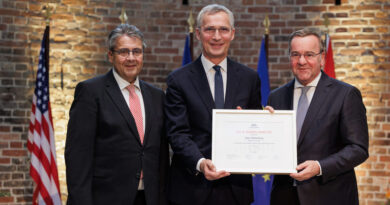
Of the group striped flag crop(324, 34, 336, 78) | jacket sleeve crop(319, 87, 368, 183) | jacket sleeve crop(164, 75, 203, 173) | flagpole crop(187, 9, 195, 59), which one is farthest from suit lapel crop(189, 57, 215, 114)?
striped flag crop(324, 34, 336, 78)

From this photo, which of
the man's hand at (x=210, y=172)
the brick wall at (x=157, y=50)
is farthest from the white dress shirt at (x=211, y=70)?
the brick wall at (x=157, y=50)

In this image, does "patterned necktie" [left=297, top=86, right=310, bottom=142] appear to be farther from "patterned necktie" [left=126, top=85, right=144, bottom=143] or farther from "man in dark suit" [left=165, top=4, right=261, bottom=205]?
"patterned necktie" [left=126, top=85, right=144, bottom=143]

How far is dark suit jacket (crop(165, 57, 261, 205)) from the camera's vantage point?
2.86 meters

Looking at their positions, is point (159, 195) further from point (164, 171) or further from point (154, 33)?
point (154, 33)

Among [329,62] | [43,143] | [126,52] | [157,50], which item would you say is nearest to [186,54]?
[157,50]

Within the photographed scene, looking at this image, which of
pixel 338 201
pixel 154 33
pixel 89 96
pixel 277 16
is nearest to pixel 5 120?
pixel 154 33

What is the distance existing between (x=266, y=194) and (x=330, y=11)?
2315 millimetres

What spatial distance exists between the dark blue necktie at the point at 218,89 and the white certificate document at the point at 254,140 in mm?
167

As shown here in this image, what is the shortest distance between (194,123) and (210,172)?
1.20ft

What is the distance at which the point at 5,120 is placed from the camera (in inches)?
208

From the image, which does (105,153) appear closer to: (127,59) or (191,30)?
(127,59)

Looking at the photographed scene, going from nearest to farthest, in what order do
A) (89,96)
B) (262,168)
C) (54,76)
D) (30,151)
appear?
(262,168) < (89,96) < (30,151) < (54,76)

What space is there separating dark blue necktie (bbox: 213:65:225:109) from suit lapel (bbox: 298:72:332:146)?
19.9 inches

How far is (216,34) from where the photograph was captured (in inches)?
117
